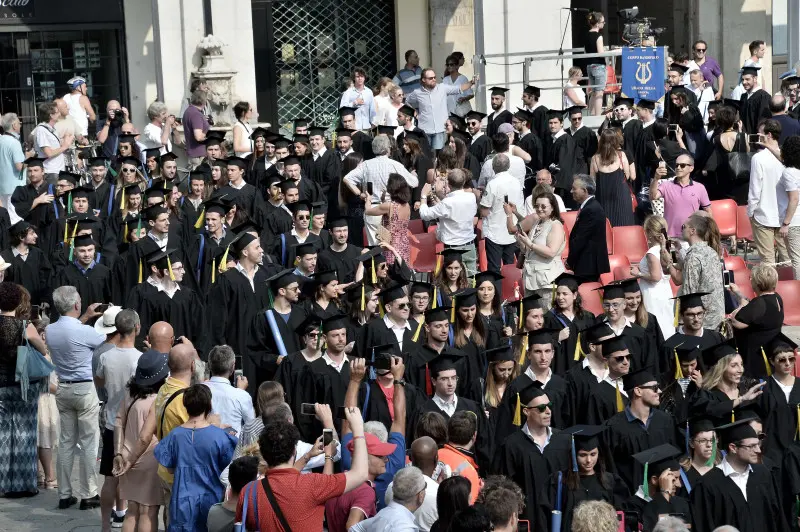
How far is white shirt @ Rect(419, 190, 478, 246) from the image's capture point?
516 inches

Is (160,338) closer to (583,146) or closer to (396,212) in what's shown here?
(396,212)

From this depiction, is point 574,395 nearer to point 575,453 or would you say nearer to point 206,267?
point 575,453

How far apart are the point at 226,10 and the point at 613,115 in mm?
5628

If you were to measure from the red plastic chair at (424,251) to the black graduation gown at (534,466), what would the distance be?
219 inches

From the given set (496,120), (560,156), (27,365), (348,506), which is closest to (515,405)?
(348,506)

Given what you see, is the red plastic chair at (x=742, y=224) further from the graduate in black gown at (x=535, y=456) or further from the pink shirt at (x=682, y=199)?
the graduate in black gown at (x=535, y=456)

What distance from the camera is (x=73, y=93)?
62.1ft

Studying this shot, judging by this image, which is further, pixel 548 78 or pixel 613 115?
pixel 548 78

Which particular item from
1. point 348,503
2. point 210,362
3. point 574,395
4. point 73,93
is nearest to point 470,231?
point 574,395

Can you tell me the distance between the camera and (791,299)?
41.9 feet

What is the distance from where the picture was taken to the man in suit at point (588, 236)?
1235 cm

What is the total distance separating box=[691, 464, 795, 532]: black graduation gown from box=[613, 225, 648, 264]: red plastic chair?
18.9 ft

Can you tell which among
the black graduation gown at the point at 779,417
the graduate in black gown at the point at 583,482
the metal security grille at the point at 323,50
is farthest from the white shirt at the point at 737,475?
the metal security grille at the point at 323,50

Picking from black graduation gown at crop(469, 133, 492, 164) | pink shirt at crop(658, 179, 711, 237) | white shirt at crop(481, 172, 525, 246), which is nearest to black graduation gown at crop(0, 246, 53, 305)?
white shirt at crop(481, 172, 525, 246)
